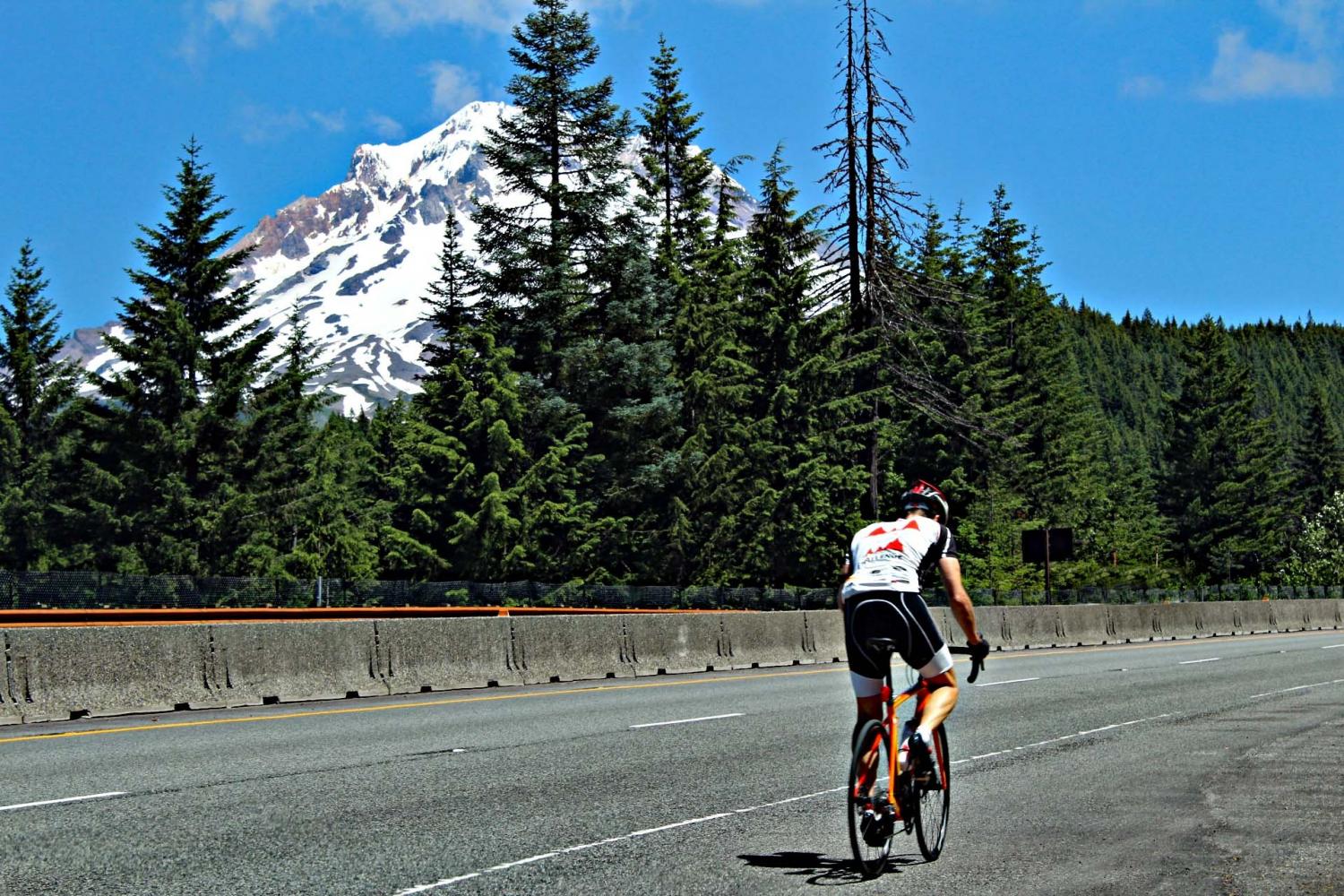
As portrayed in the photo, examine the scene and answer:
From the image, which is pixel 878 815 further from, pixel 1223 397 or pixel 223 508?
pixel 1223 397

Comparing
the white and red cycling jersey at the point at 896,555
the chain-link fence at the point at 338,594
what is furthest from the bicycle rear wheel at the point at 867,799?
the chain-link fence at the point at 338,594

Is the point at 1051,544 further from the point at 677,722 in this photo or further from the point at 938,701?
the point at 938,701

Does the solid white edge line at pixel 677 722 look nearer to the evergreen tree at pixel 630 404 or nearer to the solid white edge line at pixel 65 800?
the solid white edge line at pixel 65 800

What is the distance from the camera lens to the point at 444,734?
516 inches

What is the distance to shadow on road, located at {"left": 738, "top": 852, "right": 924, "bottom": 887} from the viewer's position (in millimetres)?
6766

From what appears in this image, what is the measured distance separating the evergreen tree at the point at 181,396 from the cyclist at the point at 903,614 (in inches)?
1979

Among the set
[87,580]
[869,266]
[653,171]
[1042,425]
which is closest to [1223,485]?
[1042,425]

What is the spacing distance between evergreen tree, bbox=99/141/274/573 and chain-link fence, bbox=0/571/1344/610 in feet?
49.9

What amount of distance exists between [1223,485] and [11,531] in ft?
261

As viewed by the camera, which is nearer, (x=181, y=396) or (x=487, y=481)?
(x=487, y=481)

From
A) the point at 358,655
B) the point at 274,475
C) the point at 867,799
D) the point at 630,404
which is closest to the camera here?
the point at 867,799

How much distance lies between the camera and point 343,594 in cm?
3716

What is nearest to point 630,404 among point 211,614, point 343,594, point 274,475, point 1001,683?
point 274,475

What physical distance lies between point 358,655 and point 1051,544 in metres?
29.1
